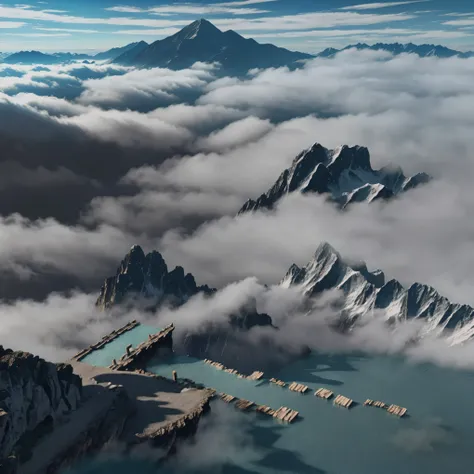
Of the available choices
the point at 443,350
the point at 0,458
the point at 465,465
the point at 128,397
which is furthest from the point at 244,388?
the point at 443,350

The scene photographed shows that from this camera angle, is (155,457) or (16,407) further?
(155,457)

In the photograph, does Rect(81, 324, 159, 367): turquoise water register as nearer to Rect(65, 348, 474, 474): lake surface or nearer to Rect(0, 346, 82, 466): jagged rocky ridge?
Rect(65, 348, 474, 474): lake surface

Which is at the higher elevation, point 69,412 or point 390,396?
point 69,412

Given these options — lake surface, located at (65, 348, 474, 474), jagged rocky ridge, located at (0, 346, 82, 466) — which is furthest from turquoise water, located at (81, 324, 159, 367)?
jagged rocky ridge, located at (0, 346, 82, 466)

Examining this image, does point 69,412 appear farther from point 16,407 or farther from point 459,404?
point 459,404

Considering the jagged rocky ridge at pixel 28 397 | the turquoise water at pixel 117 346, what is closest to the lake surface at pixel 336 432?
the jagged rocky ridge at pixel 28 397

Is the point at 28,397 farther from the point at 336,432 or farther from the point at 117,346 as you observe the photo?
the point at 336,432

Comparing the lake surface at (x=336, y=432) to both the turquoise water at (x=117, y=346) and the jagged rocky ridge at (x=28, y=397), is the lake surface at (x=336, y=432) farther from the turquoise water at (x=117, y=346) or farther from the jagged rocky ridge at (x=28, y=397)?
the turquoise water at (x=117, y=346)
